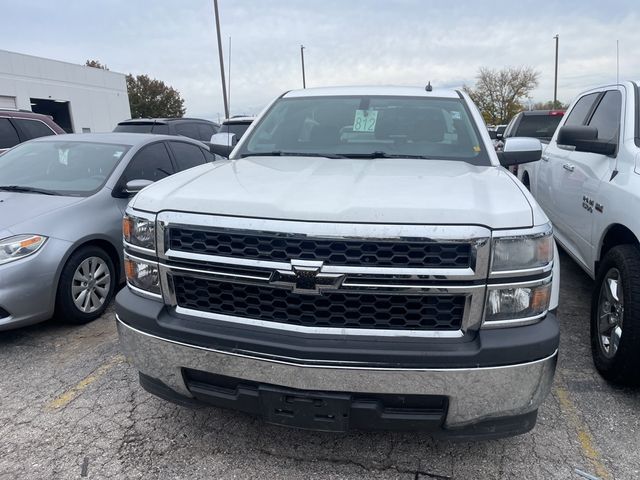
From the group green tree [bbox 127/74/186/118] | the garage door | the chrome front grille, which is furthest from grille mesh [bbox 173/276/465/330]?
green tree [bbox 127/74/186/118]

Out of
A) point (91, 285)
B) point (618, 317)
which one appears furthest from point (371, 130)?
point (91, 285)

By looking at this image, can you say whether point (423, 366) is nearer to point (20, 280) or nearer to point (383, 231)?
point (383, 231)

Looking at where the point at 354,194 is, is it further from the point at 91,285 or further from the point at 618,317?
the point at 91,285

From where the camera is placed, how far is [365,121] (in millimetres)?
3670

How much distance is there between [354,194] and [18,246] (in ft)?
9.37

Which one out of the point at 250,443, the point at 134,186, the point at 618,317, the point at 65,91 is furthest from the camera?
the point at 65,91

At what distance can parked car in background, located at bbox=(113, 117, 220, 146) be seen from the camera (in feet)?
34.6

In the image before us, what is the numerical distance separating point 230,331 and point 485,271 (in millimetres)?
1110

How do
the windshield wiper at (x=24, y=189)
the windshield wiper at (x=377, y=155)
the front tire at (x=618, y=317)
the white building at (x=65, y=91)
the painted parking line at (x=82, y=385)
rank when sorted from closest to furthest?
the front tire at (x=618, y=317) → the painted parking line at (x=82, y=385) → the windshield wiper at (x=377, y=155) → the windshield wiper at (x=24, y=189) → the white building at (x=65, y=91)

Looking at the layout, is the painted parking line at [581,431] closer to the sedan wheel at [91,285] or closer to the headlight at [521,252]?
the headlight at [521,252]

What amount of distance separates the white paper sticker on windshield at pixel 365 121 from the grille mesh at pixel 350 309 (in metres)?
1.82

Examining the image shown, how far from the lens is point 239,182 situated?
102 inches

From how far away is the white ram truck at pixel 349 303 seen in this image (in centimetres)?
204

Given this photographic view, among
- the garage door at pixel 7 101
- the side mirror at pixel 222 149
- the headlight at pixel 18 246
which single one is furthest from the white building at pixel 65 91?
the side mirror at pixel 222 149
